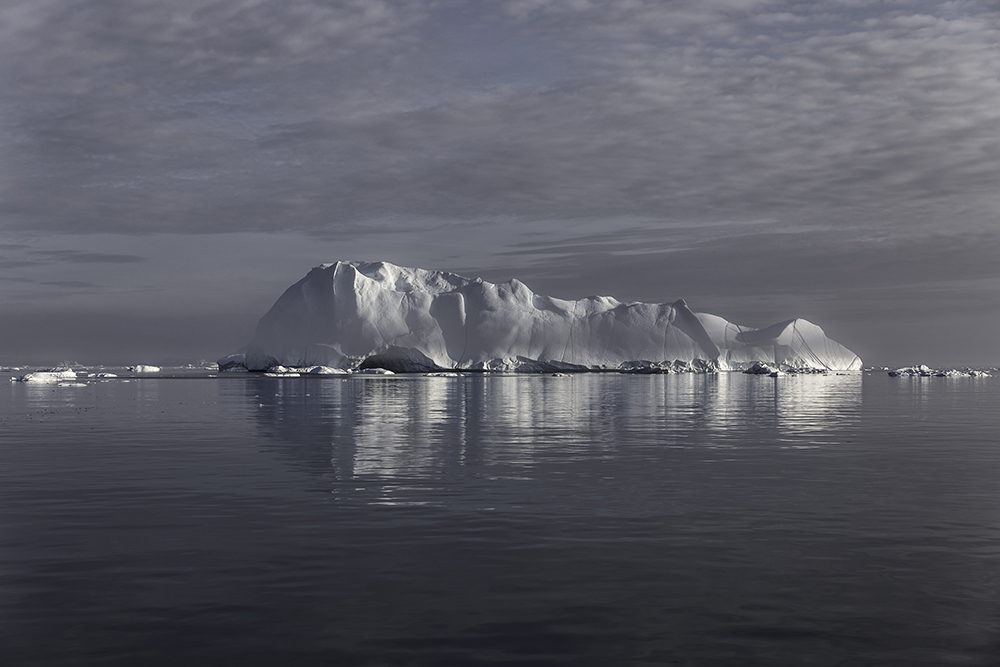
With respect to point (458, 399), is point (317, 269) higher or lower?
higher

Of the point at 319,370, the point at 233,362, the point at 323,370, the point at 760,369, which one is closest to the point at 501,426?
the point at 323,370

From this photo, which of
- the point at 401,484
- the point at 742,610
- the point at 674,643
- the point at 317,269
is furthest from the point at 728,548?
the point at 317,269

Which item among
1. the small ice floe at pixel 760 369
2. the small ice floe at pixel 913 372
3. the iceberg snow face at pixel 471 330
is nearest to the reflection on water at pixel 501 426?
the iceberg snow face at pixel 471 330

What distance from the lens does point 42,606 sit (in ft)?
22.5

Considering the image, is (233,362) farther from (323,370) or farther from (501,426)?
(501,426)

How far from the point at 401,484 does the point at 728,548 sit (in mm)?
6084

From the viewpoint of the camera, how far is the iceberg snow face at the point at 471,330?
313 ft

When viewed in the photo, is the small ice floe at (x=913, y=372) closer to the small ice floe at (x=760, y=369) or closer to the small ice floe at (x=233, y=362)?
the small ice floe at (x=760, y=369)

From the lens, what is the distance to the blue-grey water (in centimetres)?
599

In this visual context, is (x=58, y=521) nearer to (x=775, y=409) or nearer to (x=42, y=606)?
(x=42, y=606)

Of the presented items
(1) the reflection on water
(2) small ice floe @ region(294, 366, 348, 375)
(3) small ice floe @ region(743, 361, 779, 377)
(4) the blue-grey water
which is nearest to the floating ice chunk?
(2) small ice floe @ region(294, 366, 348, 375)

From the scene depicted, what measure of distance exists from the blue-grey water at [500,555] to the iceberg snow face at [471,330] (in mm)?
76624

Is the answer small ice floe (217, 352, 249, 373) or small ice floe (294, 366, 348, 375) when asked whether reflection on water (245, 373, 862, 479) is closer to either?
small ice floe (294, 366, 348, 375)

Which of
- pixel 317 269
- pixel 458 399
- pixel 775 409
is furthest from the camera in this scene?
pixel 317 269
